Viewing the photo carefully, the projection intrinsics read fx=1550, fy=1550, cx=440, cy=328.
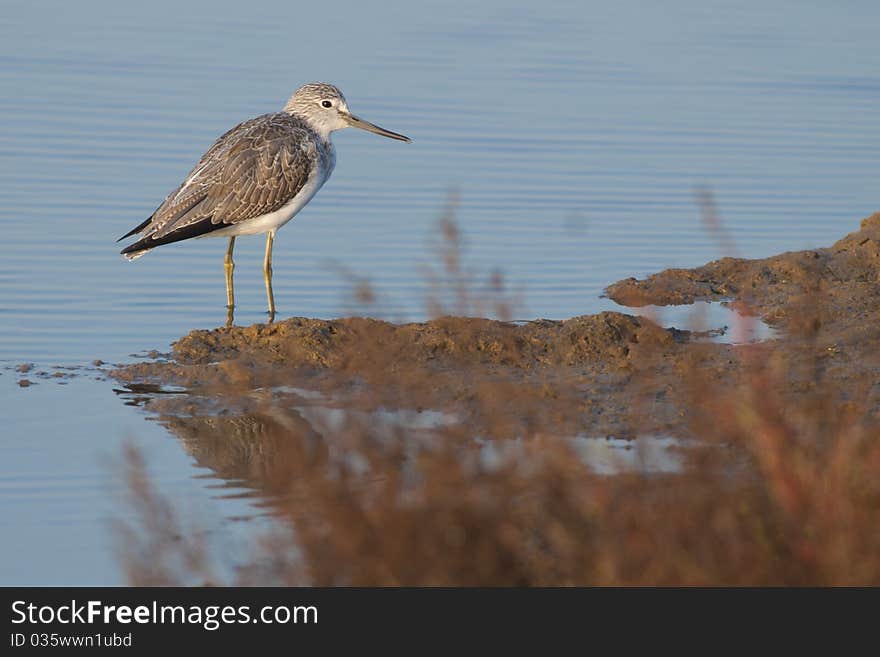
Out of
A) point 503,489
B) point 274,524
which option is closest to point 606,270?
point 274,524

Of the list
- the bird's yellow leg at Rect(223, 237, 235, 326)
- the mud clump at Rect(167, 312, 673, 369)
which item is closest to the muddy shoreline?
the mud clump at Rect(167, 312, 673, 369)

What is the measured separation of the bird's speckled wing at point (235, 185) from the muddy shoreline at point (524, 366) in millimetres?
1735

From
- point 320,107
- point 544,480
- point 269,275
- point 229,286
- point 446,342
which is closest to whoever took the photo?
point 544,480

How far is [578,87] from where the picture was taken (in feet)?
59.8

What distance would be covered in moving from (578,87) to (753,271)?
7.09 meters

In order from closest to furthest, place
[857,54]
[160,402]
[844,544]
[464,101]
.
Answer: [844,544], [160,402], [464,101], [857,54]

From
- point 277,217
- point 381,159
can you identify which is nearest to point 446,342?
point 277,217

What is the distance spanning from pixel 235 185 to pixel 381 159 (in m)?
4.28

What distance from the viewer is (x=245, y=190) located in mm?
11531

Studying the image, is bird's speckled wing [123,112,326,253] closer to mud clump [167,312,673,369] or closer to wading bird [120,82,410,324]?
wading bird [120,82,410,324]

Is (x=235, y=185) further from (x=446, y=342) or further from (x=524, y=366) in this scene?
(x=524, y=366)

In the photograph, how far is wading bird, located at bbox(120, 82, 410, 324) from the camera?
11383mm

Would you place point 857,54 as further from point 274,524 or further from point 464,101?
point 274,524

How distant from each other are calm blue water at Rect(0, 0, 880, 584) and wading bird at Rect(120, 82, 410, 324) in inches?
19.4
